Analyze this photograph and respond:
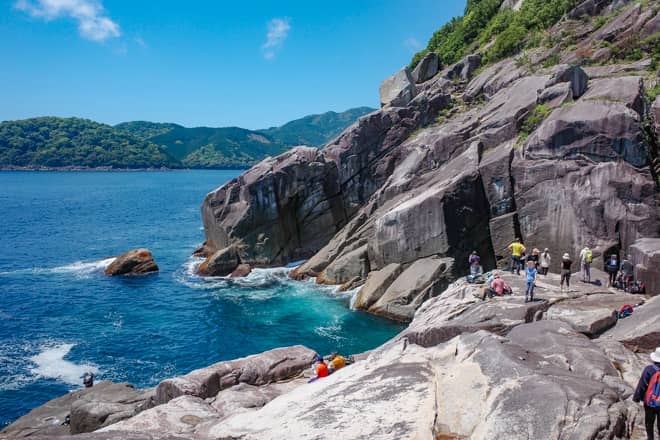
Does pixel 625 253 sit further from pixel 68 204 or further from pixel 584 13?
pixel 68 204

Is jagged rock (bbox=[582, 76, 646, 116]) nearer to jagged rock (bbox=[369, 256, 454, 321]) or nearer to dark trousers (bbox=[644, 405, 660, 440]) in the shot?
jagged rock (bbox=[369, 256, 454, 321])

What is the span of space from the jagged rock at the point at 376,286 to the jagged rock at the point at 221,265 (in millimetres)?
16671

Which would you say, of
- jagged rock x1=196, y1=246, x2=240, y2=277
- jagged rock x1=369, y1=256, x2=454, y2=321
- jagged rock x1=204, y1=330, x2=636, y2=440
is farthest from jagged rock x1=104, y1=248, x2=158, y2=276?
jagged rock x1=204, y1=330, x2=636, y2=440

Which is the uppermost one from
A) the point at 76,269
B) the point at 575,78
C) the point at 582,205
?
the point at 575,78

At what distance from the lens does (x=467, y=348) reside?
1341 cm

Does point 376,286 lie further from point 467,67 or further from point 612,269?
point 467,67

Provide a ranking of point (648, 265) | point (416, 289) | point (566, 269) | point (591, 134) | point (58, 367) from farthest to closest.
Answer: point (416, 289)
point (591, 134)
point (58, 367)
point (566, 269)
point (648, 265)

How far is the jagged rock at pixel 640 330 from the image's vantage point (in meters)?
15.3

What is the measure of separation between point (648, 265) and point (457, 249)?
1415 cm

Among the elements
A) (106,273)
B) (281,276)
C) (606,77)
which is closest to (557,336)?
(606,77)

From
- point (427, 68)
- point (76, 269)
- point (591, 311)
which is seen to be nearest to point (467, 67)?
point (427, 68)

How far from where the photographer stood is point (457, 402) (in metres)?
10.9

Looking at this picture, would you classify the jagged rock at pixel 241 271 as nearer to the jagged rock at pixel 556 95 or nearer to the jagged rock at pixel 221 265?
the jagged rock at pixel 221 265

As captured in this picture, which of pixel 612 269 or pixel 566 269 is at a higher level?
pixel 566 269
